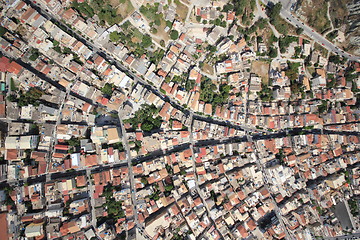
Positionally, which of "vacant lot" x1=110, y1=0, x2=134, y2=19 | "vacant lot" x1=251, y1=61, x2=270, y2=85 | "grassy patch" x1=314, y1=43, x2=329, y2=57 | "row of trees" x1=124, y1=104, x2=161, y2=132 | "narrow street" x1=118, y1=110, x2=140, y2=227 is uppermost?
"vacant lot" x1=110, y1=0, x2=134, y2=19

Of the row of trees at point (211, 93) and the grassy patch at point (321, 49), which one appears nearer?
the row of trees at point (211, 93)

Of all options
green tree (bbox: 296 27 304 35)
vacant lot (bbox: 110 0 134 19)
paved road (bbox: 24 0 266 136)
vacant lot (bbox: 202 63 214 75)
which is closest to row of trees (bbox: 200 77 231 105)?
vacant lot (bbox: 202 63 214 75)

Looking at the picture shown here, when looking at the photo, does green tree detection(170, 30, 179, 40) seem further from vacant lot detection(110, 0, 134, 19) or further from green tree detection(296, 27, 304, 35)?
green tree detection(296, 27, 304, 35)

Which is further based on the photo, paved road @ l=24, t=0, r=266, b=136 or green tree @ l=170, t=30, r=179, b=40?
green tree @ l=170, t=30, r=179, b=40

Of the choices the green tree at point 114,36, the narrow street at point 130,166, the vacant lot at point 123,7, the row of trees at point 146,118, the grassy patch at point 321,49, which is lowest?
the narrow street at point 130,166

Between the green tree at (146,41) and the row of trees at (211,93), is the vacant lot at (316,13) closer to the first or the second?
the row of trees at (211,93)

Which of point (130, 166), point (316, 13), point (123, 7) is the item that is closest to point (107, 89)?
point (130, 166)

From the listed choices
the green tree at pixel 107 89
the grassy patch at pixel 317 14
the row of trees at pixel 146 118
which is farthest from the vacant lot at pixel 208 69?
the grassy patch at pixel 317 14

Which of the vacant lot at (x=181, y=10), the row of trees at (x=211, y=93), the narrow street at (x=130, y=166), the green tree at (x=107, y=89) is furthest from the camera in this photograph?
the row of trees at (x=211, y=93)
